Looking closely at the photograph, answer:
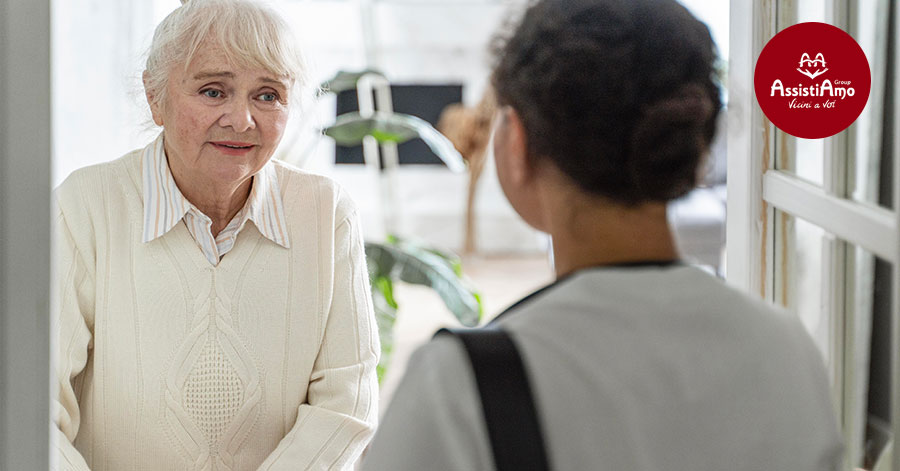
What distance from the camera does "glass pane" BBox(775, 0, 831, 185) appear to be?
1106mm

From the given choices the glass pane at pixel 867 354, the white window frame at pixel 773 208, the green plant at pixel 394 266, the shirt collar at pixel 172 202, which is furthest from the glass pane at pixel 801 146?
the green plant at pixel 394 266

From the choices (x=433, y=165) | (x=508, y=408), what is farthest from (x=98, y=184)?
(x=433, y=165)

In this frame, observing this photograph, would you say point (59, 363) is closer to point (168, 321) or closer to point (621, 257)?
point (168, 321)

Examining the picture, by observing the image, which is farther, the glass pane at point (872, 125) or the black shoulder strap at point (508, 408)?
the glass pane at point (872, 125)

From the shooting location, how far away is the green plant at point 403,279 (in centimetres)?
252

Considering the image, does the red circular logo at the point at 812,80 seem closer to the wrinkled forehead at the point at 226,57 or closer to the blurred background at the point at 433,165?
the wrinkled forehead at the point at 226,57

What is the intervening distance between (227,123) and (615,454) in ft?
2.67

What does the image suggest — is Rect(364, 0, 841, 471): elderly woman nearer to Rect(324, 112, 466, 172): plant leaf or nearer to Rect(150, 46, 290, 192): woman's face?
Rect(150, 46, 290, 192): woman's face

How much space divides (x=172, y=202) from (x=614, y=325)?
0.83 meters

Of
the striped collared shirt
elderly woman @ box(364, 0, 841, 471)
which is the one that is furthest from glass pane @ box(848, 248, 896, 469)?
the striped collared shirt

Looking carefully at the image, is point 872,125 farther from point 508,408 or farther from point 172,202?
point 172,202

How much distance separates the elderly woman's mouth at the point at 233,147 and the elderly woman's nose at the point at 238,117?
0.08 ft

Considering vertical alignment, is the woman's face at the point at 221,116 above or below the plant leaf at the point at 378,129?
above

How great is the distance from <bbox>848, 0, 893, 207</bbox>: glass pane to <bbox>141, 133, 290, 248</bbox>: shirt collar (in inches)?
31.8
